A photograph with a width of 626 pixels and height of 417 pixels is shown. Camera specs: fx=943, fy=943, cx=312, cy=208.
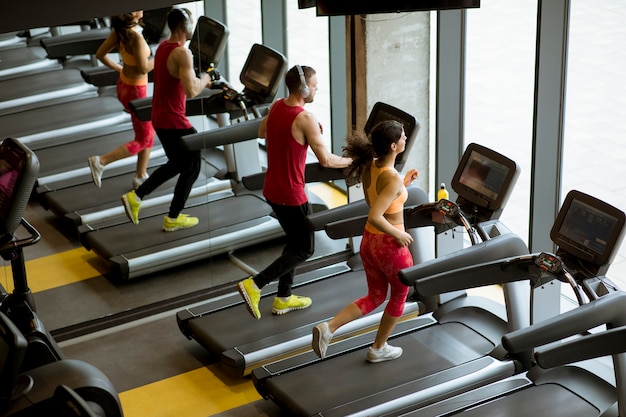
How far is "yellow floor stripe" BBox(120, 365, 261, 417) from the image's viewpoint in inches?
198

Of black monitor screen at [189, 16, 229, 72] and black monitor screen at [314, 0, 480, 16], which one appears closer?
black monitor screen at [314, 0, 480, 16]

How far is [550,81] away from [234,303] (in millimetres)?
2328

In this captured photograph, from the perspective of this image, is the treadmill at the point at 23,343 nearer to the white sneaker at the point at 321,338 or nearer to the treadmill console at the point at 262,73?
the white sneaker at the point at 321,338

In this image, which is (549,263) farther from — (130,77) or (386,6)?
(130,77)

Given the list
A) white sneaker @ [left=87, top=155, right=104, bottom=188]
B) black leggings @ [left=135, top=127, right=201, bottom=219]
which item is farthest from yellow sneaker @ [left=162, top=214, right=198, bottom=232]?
white sneaker @ [left=87, top=155, right=104, bottom=188]

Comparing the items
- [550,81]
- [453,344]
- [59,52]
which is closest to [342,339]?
[453,344]

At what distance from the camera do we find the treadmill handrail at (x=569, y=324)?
411 cm

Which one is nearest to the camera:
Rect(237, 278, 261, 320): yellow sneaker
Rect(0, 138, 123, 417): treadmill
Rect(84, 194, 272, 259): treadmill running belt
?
Rect(0, 138, 123, 417): treadmill

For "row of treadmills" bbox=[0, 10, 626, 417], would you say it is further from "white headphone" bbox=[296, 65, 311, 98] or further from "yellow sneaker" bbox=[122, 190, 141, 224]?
"white headphone" bbox=[296, 65, 311, 98]

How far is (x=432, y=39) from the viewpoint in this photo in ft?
21.4

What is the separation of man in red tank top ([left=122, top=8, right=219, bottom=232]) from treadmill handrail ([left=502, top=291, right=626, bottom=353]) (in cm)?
274

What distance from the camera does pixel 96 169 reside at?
19.7 ft

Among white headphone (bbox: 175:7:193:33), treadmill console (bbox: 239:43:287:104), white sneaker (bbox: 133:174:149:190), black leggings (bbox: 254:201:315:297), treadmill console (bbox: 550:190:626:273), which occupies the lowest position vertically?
black leggings (bbox: 254:201:315:297)

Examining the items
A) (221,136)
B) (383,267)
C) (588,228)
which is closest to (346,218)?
(383,267)
